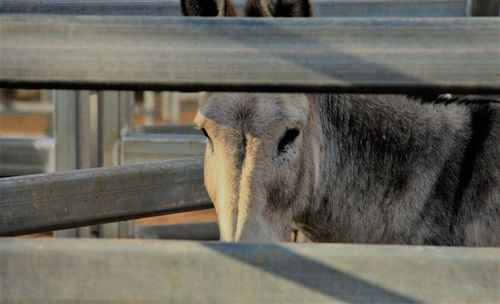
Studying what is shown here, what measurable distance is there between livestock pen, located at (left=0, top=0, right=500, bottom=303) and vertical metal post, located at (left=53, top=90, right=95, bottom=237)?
3778 mm

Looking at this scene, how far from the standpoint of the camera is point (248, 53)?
4.03 ft

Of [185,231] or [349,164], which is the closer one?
[349,164]

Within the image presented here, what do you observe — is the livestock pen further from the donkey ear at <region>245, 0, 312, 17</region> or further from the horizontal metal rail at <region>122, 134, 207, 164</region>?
the horizontal metal rail at <region>122, 134, 207, 164</region>

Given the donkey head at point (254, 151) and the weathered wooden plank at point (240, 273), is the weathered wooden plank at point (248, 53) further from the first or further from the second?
the donkey head at point (254, 151)

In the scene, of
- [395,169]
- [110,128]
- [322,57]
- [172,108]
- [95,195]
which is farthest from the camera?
[172,108]

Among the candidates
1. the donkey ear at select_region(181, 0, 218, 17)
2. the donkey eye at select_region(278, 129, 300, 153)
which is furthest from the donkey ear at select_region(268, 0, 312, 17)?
the donkey eye at select_region(278, 129, 300, 153)

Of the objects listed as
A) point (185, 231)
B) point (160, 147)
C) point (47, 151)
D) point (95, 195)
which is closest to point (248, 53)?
point (95, 195)

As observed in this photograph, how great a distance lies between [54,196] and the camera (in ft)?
8.73

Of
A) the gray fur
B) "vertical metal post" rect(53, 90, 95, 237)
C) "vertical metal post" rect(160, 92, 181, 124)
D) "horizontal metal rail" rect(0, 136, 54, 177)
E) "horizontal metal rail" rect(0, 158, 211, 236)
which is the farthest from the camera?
"vertical metal post" rect(160, 92, 181, 124)

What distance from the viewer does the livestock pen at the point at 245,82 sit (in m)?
1.22

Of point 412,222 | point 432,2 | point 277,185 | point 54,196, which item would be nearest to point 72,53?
point 54,196

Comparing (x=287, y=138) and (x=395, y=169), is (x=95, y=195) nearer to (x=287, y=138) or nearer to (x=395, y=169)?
(x=287, y=138)

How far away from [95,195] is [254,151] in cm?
58

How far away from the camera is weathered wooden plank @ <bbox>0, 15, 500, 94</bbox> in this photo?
1.21 m
